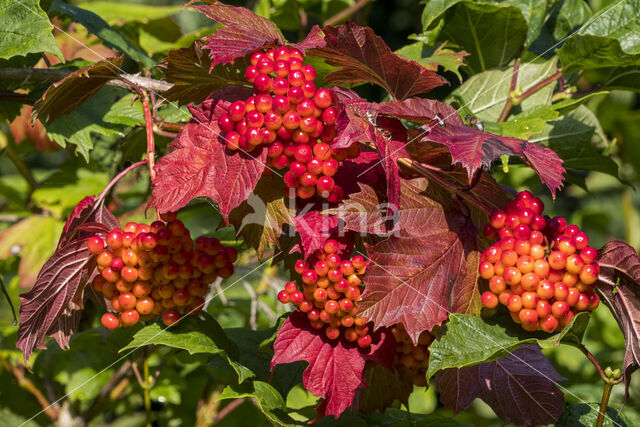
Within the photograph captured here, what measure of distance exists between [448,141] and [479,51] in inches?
18.7

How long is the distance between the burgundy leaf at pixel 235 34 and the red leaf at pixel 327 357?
1.03ft

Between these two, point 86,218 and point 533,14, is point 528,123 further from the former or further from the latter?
point 86,218

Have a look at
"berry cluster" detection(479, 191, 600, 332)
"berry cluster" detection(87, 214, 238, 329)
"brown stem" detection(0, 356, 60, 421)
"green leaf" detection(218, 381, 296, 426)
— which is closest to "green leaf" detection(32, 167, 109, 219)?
"brown stem" detection(0, 356, 60, 421)

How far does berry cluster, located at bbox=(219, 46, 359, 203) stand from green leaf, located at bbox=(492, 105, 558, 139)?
0.86 ft

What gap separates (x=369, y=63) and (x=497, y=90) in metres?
0.43

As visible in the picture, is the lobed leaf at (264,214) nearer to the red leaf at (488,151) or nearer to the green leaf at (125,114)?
the red leaf at (488,151)

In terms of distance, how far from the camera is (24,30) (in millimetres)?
835

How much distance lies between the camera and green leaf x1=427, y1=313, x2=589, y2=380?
2.13 feet

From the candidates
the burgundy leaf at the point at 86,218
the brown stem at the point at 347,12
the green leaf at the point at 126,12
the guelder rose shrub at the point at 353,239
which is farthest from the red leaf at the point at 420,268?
the green leaf at the point at 126,12

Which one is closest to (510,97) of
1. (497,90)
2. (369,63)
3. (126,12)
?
(497,90)

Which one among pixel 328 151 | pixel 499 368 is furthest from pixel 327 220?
pixel 499 368

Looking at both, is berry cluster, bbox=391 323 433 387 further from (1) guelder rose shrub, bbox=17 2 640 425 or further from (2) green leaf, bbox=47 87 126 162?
(2) green leaf, bbox=47 87 126 162

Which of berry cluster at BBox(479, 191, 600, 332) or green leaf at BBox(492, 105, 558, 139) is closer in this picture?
berry cluster at BBox(479, 191, 600, 332)

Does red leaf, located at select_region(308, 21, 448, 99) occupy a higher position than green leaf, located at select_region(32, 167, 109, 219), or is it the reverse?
red leaf, located at select_region(308, 21, 448, 99)
